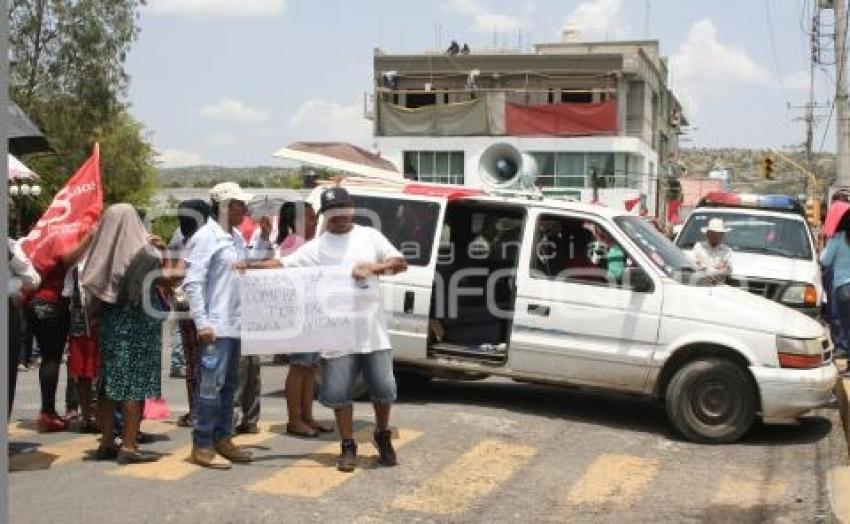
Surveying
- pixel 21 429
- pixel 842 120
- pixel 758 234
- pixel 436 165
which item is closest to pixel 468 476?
pixel 21 429

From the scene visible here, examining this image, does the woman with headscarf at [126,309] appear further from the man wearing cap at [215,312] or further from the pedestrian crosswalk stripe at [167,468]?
the man wearing cap at [215,312]

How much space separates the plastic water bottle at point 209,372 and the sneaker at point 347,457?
0.92 m

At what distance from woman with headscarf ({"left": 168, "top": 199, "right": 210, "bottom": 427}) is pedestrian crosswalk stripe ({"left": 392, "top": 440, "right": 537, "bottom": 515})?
206 centimetres

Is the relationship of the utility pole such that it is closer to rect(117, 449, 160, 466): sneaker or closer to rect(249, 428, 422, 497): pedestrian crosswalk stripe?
rect(249, 428, 422, 497): pedestrian crosswalk stripe

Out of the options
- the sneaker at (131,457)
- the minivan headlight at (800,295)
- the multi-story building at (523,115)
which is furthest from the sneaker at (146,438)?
the multi-story building at (523,115)

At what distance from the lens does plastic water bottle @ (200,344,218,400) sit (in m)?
6.63

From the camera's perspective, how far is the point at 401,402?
31.5 ft

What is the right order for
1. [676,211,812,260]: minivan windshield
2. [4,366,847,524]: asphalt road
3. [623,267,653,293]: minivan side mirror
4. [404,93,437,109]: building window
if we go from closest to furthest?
[4,366,847,524]: asphalt road → [623,267,653,293]: minivan side mirror → [676,211,812,260]: minivan windshield → [404,93,437,109]: building window

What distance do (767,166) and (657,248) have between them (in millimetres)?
37268

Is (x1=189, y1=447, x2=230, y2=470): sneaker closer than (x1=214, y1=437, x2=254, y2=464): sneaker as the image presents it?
Yes

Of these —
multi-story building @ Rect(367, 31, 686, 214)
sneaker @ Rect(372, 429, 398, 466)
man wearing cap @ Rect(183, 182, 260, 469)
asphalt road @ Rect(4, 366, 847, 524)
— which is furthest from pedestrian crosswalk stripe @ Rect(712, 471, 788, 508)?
multi-story building @ Rect(367, 31, 686, 214)

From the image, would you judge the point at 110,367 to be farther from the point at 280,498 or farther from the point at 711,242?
the point at 711,242

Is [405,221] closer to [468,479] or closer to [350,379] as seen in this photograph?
[350,379]

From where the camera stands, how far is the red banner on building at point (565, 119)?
55.1 m
